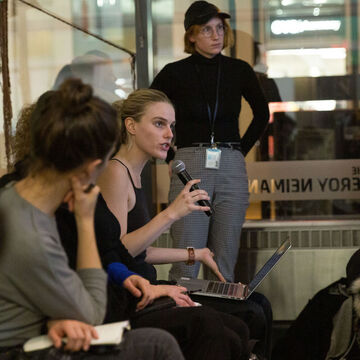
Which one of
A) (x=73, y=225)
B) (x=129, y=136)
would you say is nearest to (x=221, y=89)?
(x=129, y=136)

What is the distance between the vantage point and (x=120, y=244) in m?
2.81

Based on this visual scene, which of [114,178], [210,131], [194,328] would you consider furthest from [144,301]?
[210,131]

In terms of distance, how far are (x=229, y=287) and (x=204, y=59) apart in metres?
1.42

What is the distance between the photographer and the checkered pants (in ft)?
13.9

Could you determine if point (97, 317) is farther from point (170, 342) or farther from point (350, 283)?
point (350, 283)

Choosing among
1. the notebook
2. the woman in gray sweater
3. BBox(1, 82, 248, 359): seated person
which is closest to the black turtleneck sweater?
BBox(1, 82, 248, 359): seated person

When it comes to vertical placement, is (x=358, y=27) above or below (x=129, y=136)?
above

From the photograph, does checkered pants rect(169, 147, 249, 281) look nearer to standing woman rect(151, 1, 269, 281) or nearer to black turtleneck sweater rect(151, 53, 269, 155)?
standing woman rect(151, 1, 269, 281)

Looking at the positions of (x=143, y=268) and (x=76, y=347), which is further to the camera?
(x=143, y=268)

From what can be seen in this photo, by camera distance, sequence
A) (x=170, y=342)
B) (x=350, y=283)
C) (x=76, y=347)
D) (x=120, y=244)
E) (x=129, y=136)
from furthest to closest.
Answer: (x=350, y=283)
(x=129, y=136)
(x=120, y=244)
(x=170, y=342)
(x=76, y=347)

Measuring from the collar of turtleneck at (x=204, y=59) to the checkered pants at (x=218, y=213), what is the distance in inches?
18.5

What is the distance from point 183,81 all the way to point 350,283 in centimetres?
138

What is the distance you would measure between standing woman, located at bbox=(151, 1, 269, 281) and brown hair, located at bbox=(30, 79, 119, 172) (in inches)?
85.5

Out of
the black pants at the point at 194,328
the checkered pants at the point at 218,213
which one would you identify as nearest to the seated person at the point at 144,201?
the black pants at the point at 194,328
